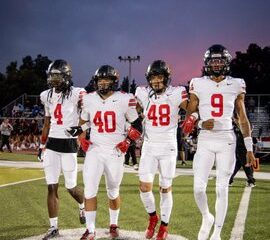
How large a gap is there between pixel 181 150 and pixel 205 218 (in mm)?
10734

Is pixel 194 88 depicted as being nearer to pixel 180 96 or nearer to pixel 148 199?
pixel 180 96

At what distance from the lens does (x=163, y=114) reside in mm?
5113

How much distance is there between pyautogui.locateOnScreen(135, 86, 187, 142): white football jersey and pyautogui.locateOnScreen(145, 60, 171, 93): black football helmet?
0.32 ft

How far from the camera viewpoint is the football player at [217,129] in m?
4.61

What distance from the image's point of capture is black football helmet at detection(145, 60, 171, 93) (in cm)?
514

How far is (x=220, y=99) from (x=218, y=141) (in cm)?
46

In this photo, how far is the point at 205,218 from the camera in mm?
4703

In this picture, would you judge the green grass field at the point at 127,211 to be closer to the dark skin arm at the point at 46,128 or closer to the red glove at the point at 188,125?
the dark skin arm at the point at 46,128

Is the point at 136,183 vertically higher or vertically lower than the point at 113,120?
lower

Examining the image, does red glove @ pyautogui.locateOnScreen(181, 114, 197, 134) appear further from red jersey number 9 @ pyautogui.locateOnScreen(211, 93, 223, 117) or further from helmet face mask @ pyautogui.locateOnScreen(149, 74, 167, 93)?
helmet face mask @ pyautogui.locateOnScreen(149, 74, 167, 93)

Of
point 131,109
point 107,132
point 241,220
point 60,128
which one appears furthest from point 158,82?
point 241,220

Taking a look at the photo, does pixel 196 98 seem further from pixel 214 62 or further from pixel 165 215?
pixel 165 215

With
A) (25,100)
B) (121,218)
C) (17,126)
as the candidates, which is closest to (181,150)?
(121,218)

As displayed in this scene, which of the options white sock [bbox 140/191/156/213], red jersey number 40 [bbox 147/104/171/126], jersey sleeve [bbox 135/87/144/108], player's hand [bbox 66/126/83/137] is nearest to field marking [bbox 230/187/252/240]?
white sock [bbox 140/191/156/213]
